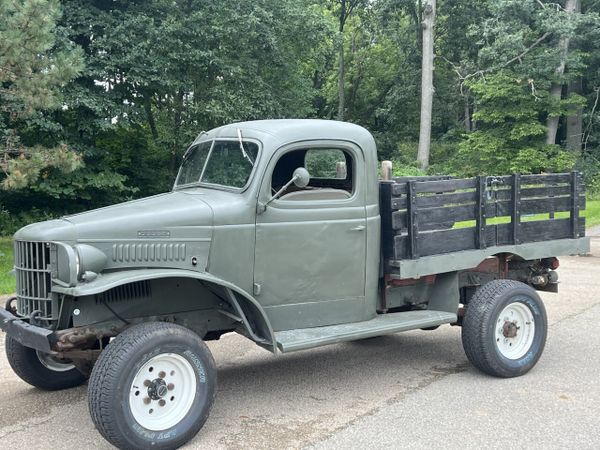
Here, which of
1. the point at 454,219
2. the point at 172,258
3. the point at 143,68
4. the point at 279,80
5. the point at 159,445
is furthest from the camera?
the point at 279,80

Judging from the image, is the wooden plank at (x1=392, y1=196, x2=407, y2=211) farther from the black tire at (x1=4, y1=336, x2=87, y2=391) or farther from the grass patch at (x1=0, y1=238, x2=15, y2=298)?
the grass patch at (x1=0, y1=238, x2=15, y2=298)

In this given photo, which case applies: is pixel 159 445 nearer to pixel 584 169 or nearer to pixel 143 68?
pixel 143 68

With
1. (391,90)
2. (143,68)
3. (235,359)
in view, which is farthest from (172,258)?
(391,90)

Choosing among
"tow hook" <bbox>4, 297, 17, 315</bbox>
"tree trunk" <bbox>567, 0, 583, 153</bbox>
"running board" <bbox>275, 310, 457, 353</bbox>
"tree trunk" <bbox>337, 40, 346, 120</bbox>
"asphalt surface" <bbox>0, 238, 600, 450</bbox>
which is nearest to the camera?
"asphalt surface" <bbox>0, 238, 600, 450</bbox>

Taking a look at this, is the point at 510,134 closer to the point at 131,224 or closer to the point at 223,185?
the point at 223,185

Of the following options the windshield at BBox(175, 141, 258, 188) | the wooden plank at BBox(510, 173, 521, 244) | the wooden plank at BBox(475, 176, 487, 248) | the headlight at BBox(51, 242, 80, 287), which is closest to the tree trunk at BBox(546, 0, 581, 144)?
the wooden plank at BBox(510, 173, 521, 244)

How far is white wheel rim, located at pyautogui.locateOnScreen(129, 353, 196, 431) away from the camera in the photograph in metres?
4.10

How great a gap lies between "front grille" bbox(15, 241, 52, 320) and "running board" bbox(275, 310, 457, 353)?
1.64m

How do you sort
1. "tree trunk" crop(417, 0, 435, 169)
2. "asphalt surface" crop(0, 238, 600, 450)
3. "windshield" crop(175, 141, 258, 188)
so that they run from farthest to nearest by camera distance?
"tree trunk" crop(417, 0, 435, 169) → "windshield" crop(175, 141, 258, 188) → "asphalt surface" crop(0, 238, 600, 450)

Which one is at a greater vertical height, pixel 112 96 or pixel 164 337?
pixel 112 96

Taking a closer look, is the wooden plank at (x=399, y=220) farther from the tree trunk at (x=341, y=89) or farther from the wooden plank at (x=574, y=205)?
the tree trunk at (x=341, y=89)

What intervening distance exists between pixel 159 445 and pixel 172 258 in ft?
4.12

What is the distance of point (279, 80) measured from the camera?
21406 mm

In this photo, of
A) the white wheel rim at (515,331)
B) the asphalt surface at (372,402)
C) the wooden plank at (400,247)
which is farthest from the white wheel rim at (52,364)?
the white wheel rim at (515,331)
